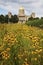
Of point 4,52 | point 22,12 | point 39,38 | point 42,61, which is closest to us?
point 42,61

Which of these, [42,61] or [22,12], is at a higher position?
[42,61]

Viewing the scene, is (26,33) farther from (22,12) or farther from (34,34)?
(22,12)

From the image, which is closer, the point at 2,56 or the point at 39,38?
the point at 2,56

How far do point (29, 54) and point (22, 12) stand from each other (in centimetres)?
12030

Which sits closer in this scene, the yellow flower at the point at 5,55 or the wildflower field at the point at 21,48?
the wildflower field at the point at 21,48

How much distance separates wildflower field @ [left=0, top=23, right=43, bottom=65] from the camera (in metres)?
8.06

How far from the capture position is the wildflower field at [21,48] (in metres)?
8.06

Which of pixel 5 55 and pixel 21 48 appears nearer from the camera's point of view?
pixel 5 55

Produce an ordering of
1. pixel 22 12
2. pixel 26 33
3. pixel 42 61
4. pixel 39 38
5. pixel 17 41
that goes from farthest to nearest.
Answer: pixel 22 12 < pixel 26 33 < pixel 39 38 < pixel 17 41 < pixel 42 61

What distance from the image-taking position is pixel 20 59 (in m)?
8.03

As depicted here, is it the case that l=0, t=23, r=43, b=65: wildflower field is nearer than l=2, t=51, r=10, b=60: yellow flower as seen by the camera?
Yes

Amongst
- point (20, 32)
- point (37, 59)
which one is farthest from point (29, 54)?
point (20, 32)

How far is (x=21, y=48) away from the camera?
863cm

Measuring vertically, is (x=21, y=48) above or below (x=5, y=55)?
above
